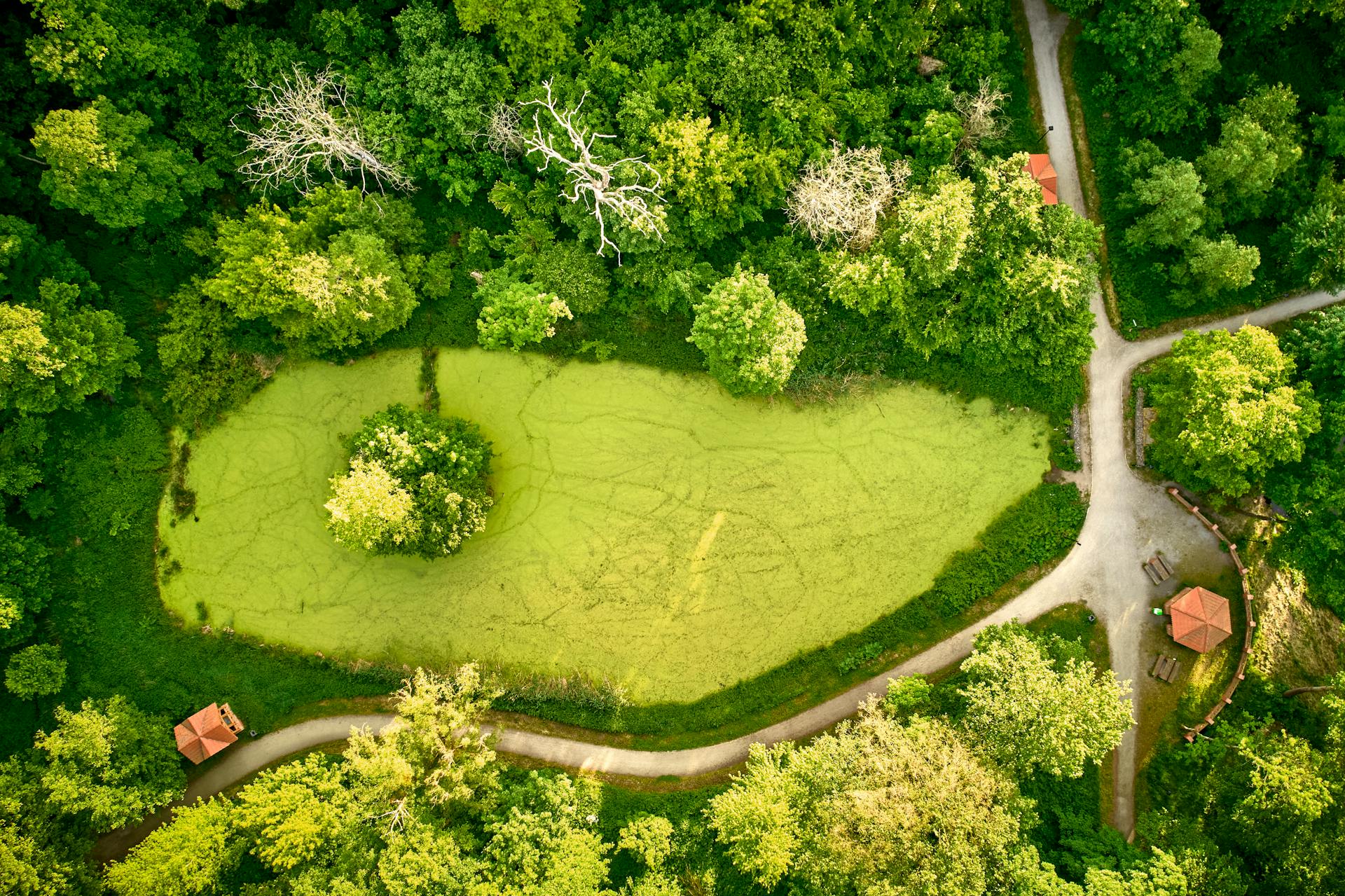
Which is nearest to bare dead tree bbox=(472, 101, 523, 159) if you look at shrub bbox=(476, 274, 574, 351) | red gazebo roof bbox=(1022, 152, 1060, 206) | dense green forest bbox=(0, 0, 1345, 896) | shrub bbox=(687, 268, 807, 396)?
dense green forest bbox=(0, 0, 1345, 896)

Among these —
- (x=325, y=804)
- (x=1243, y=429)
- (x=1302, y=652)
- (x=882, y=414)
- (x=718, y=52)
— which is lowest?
(x=1302, y=652)

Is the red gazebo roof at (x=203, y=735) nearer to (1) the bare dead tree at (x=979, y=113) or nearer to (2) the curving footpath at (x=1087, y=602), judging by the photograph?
(2) the curving footpath at (x=1087, y=602)

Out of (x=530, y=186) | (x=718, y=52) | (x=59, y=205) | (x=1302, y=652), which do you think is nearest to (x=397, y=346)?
Answer: (x=530, y=186)

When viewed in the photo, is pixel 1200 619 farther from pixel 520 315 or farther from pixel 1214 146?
pixel 520 315

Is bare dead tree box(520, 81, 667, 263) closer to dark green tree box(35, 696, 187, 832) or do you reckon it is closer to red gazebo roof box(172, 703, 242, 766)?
red gazebo roof box(172, 703, 242, 766)

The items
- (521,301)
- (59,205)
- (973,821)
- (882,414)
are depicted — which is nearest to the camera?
(973,821)

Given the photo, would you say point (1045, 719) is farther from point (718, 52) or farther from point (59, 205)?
point (59, 205)

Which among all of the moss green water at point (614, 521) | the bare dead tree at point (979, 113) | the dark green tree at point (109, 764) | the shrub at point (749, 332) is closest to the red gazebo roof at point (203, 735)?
the dark green tree at point (109, 764)

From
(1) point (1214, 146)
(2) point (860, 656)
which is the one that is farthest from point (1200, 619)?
(1) point (1214, 146)
